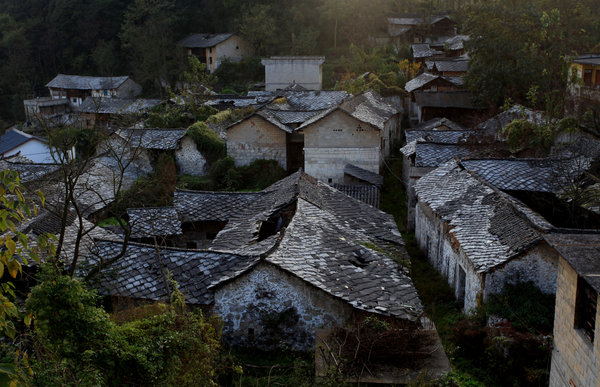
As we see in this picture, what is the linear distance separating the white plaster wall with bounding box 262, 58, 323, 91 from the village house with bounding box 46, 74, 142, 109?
17.9m

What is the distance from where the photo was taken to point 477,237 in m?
14.3

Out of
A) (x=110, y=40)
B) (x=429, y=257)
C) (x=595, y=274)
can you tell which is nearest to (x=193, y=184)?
(x=429, y=257)

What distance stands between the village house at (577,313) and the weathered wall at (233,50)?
5383 centimetres

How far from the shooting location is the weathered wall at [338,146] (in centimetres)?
2667

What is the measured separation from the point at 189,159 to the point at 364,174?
10550mm

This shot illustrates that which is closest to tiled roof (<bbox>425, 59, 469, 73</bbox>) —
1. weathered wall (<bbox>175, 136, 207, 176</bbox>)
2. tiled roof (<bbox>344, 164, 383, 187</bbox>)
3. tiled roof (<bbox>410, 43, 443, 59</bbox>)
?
tiled roof (<bbox>410, 43, 443, 59</bbox>)

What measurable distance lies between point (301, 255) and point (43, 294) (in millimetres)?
5952

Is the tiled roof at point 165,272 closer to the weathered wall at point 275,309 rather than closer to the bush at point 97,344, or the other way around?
the weathered wall at point 275,309

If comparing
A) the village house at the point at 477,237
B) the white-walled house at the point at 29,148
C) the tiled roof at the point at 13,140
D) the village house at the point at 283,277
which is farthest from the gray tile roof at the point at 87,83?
the village house at the point at 283,277

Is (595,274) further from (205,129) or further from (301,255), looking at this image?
(205,129)

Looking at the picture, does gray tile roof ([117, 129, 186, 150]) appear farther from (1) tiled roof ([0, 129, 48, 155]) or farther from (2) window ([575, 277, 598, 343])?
(2) window ([575, 277, 598, 343])

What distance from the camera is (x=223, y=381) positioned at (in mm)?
10922

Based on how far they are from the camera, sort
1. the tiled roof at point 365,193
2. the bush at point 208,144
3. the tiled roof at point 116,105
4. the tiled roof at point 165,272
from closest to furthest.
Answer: the tiled roof at point 165,272
the tiled roof at point 365,193
the bush at point 208,144
the tiled roof at point 116,105

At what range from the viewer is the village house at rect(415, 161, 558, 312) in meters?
12.7
